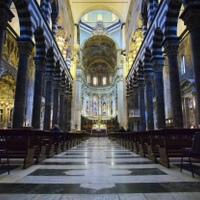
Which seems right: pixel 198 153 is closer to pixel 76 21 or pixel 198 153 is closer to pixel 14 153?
pixel 14 153

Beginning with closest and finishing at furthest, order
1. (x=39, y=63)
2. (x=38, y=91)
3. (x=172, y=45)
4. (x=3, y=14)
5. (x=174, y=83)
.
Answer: (x=3, y=14)
(x=174, y=83)
(x=172, y=45)
(x=38, y=91)
(x=39, y=63)

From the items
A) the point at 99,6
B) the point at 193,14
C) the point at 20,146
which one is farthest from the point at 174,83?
the point at 99,6

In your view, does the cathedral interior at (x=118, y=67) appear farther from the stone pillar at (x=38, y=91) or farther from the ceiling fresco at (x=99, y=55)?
the ceiling fresco at (x=99, y=55)

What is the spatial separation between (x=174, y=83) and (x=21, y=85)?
7507mm

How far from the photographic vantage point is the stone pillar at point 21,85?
345 inches

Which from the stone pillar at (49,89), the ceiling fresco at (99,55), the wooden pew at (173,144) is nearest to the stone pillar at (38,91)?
the stone pillar at (49,89)

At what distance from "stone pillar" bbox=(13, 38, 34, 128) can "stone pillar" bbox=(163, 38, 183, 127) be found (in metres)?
7.21

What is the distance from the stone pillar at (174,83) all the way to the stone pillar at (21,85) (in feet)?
23.7

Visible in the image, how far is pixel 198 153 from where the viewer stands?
133 inches

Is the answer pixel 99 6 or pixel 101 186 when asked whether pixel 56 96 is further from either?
pixel 99 6

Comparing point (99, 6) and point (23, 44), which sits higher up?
point (99, 6)

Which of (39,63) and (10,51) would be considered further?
(10,51)

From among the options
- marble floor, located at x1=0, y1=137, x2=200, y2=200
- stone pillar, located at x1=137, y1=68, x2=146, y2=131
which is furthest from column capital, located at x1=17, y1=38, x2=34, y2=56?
stone pillar, located at x1=137, y1=68, x2=146, y2=131

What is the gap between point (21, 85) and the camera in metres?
9.00
